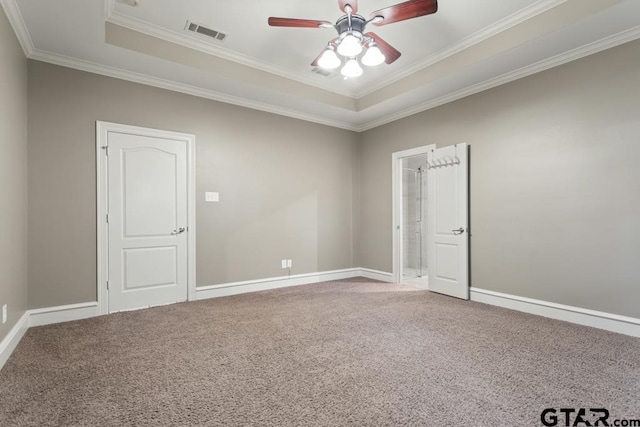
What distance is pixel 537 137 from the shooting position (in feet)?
12.0

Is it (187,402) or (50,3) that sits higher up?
(50,3)

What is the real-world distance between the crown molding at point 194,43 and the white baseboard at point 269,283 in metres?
2.97

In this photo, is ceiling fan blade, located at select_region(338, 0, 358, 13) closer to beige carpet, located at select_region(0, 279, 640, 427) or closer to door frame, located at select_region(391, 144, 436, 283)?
beige carpet, located at select_region(0, 279, 640, 427)

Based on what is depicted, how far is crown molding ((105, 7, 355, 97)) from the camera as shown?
3189 mm

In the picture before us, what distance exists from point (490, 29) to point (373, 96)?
6.00 ft

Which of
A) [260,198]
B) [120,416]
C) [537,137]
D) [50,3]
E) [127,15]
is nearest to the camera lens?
[120,416]

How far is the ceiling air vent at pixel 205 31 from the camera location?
335 centimetres

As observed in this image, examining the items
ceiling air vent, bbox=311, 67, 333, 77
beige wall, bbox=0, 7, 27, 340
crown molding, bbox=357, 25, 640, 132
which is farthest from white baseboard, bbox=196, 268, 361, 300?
ceiling air vent, bbox=311, 67, 333, 77

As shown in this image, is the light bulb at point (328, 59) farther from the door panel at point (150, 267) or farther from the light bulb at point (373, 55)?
the door panel at point (150, 267)

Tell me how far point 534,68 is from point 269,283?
4.41 m

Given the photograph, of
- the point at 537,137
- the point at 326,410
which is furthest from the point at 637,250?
the point at 326,410

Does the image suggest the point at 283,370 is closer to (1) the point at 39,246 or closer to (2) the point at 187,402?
(2) the point at 187,402

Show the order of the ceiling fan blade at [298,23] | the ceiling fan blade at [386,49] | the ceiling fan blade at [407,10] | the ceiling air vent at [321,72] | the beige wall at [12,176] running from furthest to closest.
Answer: the ceiling air vent at [321,72] < the ceiling fan blade at [386,49] < the ceiling fan blade at [298,23] < the beige wall at [12,176] < the ceiling fan blade at [407,10]

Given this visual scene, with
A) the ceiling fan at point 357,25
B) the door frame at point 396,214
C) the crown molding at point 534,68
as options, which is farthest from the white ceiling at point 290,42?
the door frame at point 396,214
